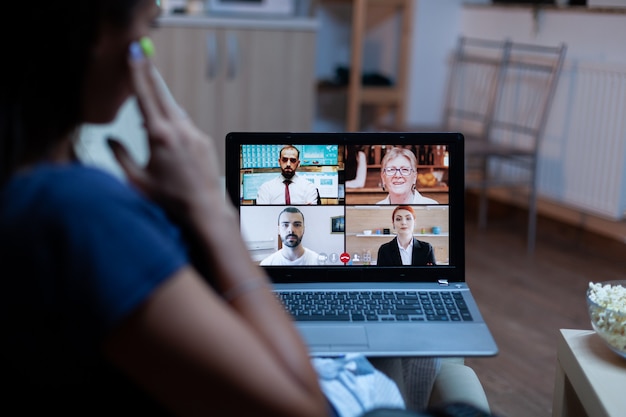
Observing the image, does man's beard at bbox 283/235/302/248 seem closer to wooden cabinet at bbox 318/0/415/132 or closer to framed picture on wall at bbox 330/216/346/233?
framed picture on wall at bbox 330/216/346/233

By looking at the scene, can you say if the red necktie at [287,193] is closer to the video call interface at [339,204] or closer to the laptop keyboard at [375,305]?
the video call interface at [339,204]

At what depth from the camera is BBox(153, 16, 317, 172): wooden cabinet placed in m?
4.15

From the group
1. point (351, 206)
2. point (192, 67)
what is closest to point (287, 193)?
point (351, 206)

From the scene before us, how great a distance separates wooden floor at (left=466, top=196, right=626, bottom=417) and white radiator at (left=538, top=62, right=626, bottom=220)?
0.21 metres

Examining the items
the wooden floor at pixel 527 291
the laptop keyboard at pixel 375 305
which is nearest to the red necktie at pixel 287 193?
the laptop keyboard at pixel 375 305

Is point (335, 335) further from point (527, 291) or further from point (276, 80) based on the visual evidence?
point (276, 80)

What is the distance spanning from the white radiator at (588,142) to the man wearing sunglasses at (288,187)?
8.30 feet

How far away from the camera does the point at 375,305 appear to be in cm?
135

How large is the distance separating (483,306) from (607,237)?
104 centimetres

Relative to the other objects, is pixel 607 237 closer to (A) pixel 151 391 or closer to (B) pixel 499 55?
(B) pixel 499 55

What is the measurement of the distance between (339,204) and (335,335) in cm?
29

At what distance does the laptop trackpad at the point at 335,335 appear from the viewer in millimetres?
1229

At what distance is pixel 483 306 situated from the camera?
3141 mm

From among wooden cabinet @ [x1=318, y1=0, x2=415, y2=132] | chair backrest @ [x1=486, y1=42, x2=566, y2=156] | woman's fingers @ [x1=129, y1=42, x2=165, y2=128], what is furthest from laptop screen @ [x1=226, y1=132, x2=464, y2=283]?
wooden cabinet @ [x1=318, y1=0, x2=415, y2=132]
